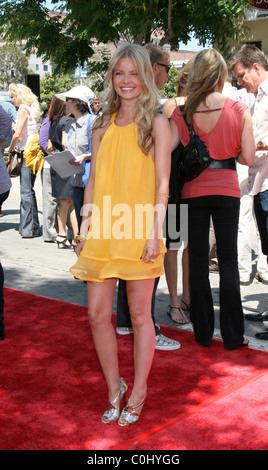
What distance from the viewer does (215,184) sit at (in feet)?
Result: 15.0

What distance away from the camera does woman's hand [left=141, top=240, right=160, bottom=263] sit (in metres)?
3.42

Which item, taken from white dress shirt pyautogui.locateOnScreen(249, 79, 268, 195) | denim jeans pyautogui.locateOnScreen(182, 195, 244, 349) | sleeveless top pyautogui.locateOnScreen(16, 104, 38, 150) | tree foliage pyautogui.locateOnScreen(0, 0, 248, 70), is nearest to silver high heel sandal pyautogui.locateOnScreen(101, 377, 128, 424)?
denim jeans pyautogui.locateOnScreen(182, 195, 244, 349)

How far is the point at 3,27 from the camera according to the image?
24.8m

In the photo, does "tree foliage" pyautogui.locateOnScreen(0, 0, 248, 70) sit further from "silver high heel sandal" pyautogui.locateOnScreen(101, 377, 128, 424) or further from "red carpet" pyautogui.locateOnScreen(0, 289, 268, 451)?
"silver high heel sandal" pyautogui.locateOnScreen(101, 377, 128, 424)

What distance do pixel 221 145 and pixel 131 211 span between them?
131 cm

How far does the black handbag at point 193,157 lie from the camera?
4430 millimetres

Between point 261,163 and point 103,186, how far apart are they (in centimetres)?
221

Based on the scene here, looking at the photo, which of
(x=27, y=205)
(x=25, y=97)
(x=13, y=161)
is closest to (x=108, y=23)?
(x=25, y=97)

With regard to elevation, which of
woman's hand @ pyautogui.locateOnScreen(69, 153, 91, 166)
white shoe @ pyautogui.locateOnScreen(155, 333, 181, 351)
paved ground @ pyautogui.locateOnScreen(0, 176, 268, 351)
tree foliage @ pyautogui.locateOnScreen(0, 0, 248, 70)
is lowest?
paved ground @ pyautogui.locateOnScreen(0, 176, 268, 351)

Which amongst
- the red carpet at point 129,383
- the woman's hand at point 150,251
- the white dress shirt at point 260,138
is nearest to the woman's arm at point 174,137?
the white dress shirt at point 260,138

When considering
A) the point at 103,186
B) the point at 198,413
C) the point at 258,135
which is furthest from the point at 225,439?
the point at 258,135

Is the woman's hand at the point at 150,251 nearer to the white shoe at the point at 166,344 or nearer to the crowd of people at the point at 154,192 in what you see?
the crowd of people at the point at 154,192

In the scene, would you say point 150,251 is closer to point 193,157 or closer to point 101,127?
point 101,127
